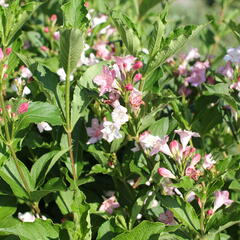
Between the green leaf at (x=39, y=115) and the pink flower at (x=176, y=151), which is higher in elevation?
the green leaf at (x=39, y=115)

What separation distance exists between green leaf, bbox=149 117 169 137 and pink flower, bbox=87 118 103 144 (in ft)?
0.67

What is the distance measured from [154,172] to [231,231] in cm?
69

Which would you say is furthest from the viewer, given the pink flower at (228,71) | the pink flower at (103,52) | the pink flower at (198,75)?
the pink flower at (103,52)

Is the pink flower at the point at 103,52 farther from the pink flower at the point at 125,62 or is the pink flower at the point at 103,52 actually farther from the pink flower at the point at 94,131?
the pink flower at the point at 125,62

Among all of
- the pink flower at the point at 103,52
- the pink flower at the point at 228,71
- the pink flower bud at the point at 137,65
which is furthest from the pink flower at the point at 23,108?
the pink flower at the point at 228,71

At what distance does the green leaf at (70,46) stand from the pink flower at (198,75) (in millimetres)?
856

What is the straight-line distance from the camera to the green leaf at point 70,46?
4.33 ft

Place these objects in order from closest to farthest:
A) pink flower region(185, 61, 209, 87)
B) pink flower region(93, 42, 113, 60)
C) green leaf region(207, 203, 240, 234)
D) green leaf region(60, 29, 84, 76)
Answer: green leaf region(60, 29, 84, 76) < green leaf region(207, 203, 240, 234) < pink flower region(185, 61, 209, 87) < pink flower region(93, 42, 113, 60)

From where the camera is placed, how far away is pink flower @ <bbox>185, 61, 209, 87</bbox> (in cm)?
214

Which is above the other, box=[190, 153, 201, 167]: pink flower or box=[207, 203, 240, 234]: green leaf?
box=[190, 153, 201, 167]: pink flower

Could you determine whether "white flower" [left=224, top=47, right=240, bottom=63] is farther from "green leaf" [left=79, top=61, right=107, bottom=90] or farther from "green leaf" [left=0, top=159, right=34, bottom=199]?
"green leaf" [left=0, top=159, right=34, bottom=199]

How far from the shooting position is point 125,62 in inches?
61.1

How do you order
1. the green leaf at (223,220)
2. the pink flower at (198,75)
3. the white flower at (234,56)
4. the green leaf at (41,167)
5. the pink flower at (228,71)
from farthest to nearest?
the pink flower at (198,75)
the pink flower at (228,71)
the white flower at (234,56)
the green leaf at (41,167)
the green leaf at (223,220)

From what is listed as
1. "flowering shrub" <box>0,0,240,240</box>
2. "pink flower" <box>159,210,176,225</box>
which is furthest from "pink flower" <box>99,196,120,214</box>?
"pink flower" <box>159,210,176,225</box>
